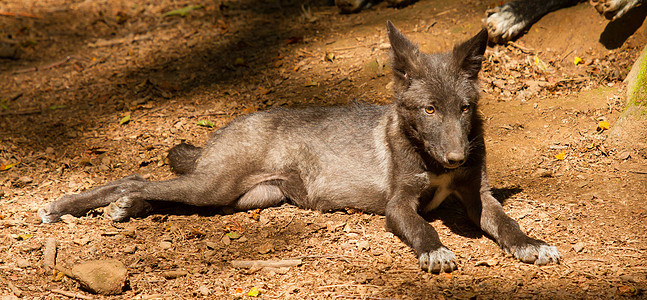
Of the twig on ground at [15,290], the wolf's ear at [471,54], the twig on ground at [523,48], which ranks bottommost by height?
the twig on ground at [15,290]

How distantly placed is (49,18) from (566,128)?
9694 mm

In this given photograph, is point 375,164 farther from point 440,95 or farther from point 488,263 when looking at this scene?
point 488,263

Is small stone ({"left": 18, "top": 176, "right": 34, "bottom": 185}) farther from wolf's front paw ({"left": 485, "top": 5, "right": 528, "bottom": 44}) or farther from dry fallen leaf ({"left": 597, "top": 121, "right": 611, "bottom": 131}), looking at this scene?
dry fallen leaf ({"left": 597, "top": 121, "right": 611, "bottom": 131})

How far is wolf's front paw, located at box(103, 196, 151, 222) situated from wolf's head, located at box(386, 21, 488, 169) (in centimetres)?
295

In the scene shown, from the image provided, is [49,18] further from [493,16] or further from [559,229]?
[559,229]

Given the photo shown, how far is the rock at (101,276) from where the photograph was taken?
446 centimetres

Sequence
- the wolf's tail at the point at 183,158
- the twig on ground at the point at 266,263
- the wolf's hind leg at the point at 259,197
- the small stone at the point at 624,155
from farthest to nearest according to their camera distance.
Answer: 1. the wolf's tail at the point at 183,158
2. the wolf's hind leg at the point at 259,197
3. the small stone at the point at 624,155
4. the twig on ground at the point at 266,263

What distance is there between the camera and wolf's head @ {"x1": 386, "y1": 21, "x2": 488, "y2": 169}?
4.83 m

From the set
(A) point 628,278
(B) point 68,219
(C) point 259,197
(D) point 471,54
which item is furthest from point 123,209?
(A) point 628,278

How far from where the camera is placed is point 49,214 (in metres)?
5.68

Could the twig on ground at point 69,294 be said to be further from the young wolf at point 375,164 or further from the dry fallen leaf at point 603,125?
the dry fallen leaf at point 603,125

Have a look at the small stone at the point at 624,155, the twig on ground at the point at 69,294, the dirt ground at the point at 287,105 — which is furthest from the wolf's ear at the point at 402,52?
the twig on ground at the point at 69,294

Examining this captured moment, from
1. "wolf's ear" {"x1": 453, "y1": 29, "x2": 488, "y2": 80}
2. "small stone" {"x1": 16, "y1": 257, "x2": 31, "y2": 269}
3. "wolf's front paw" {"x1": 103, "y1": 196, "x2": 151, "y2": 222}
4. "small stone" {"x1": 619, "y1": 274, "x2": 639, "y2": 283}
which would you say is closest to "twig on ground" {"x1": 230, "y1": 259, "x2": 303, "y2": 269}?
"wolf's front paw" {"x1": 103, "y1": 196, "x2": 151, "y2": 222}

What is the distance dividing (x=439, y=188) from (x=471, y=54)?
1.37 metres
